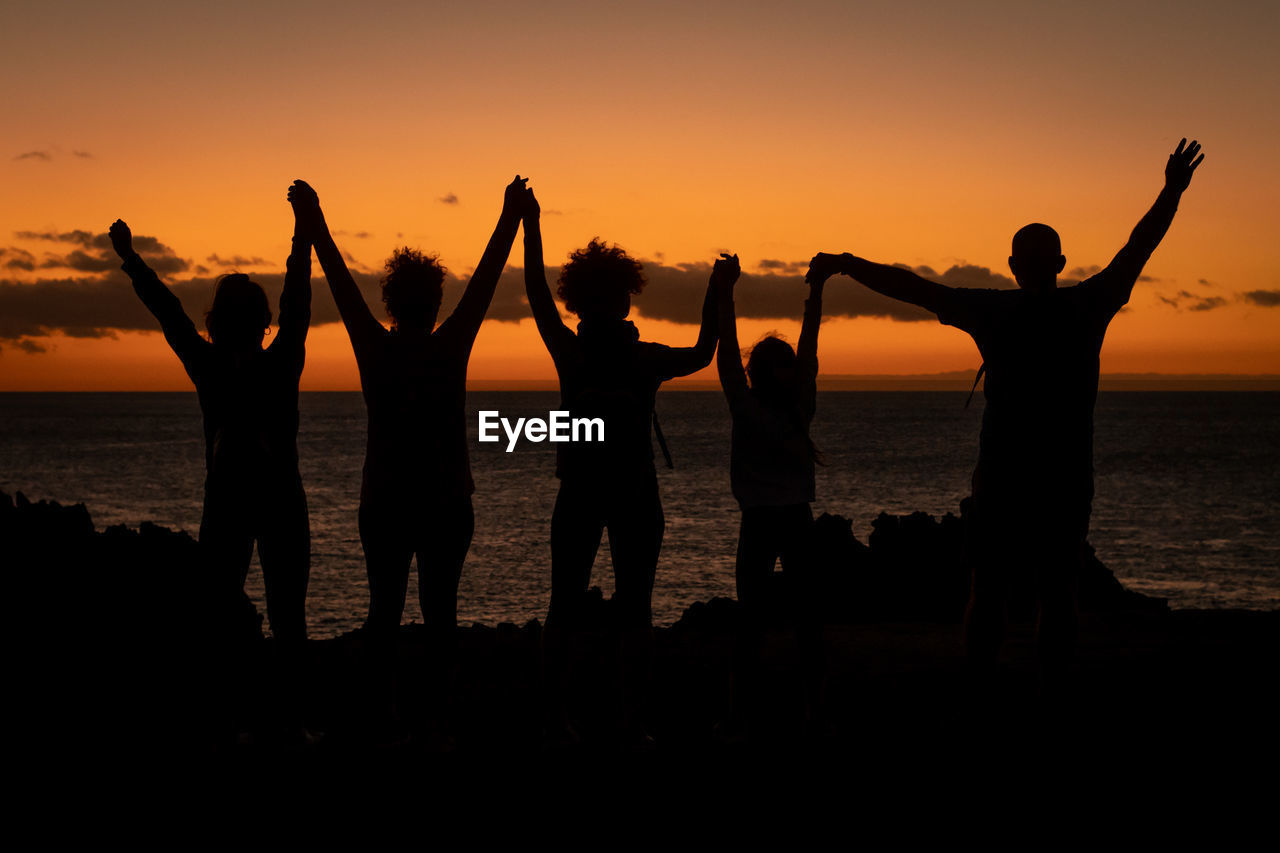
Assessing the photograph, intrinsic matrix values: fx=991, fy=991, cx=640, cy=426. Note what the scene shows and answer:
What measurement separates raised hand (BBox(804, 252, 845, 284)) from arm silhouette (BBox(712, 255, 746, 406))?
1.16ft

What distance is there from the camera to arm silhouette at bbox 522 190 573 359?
4.21 metres

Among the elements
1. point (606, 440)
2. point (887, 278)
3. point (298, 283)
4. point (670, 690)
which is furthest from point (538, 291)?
point (670, 690)

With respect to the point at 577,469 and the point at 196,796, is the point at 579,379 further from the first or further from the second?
the point at 196,796

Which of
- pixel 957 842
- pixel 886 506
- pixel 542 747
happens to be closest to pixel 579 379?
pixel 542 747

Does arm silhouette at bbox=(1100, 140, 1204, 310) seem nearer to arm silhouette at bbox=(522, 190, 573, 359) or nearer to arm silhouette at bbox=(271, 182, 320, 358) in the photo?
arm silhouette at bbox=(522, 190, 573, 359)

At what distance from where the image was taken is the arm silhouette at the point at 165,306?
12.9 feet

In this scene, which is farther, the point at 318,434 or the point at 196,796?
the point at 318,434

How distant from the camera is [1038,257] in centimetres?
414

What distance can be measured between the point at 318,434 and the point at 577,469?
127m

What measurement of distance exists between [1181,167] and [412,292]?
334 centimetres

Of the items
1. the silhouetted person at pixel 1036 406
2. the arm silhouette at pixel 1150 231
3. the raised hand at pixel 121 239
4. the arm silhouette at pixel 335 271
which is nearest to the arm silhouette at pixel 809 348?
the silhouetted person at pixel 1036 406

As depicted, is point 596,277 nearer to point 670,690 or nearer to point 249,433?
point 249,433

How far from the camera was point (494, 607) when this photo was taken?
82.4 ft

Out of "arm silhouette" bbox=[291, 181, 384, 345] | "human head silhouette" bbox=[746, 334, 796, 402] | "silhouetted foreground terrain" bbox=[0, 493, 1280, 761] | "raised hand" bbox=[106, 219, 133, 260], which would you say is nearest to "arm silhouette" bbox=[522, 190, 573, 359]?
"arm silhouette" bbox=[291, 181, 384, 345]
